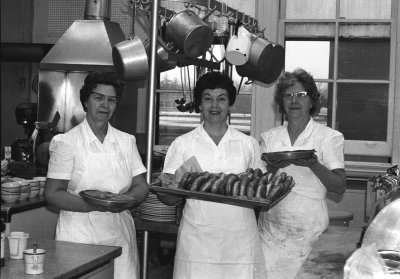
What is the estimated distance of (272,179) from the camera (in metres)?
3.08

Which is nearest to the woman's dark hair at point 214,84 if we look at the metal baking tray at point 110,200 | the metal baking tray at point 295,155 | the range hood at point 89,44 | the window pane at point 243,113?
the metal baking tray at point 295,155

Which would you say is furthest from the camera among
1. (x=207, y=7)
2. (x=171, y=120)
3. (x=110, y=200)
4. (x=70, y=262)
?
(x=171, y=120)

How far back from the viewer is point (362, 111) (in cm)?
495

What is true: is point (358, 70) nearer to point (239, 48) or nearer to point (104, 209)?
point (239, 48)

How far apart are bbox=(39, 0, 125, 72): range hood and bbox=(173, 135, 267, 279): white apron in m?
1.78

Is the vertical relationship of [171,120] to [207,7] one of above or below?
below

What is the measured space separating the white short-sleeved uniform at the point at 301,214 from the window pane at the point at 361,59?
1706 mm

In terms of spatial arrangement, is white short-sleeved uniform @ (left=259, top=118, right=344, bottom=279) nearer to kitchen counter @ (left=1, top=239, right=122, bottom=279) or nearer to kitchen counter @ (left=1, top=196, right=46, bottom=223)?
kitchen counter @ (left=1, top=239, right=122, bottom=279)

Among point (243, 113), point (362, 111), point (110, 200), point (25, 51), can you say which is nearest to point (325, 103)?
point (362, 111)

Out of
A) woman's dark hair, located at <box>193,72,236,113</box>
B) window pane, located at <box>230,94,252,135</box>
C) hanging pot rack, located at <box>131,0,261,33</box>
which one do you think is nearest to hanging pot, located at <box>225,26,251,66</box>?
hanging pot rack, located at <box>131,0,261,33</box>

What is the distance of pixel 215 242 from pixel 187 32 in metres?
1.02

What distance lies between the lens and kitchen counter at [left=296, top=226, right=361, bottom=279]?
2.30 metres

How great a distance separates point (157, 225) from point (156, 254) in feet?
5.79

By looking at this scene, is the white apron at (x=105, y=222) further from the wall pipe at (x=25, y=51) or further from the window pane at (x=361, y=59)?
the wall pipe at (x=25, y=51)
